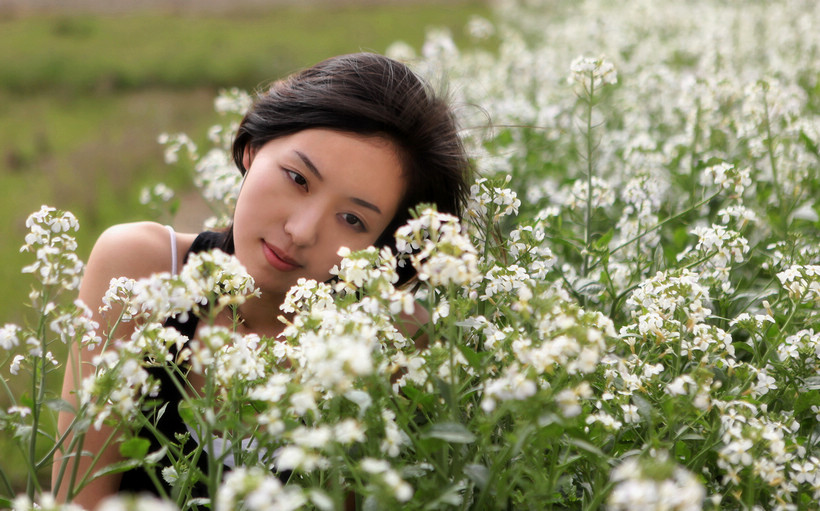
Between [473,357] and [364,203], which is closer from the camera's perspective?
[473,357]

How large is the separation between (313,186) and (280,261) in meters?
0.20

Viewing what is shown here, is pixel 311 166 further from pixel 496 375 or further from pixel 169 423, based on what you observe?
pixel 169 423

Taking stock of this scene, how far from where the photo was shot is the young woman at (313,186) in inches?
73.4

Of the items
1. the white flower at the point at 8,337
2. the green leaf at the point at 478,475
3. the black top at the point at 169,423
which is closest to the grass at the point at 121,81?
the black top at the point at 169,423

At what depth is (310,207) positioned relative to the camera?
1.83 metres

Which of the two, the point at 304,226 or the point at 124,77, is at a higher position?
the point at 124,77

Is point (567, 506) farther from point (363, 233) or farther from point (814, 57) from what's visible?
point (814, 57)

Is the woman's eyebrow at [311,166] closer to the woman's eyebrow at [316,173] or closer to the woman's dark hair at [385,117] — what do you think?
the woman's eyebrow at [316,173]

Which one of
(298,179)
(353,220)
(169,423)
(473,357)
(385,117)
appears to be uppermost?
(385,117)

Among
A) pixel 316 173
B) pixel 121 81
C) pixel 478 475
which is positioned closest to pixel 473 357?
pixel 478 475

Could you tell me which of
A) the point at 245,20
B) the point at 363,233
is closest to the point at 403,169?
the point at 363,233

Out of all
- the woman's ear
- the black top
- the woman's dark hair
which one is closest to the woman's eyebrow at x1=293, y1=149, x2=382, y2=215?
the woman's dark hair

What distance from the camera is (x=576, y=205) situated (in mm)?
2332

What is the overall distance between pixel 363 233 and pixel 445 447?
81cm
